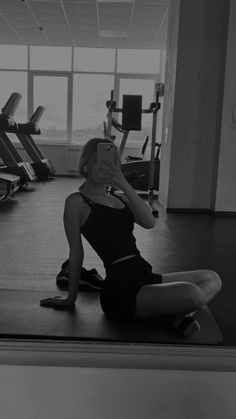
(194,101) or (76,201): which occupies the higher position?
(194,101)

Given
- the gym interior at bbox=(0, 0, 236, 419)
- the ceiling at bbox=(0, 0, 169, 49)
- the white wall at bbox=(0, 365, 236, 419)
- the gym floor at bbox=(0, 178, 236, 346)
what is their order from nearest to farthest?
the white wall at bbox=(0, 365, 236, 419)
the gym interior at bbox=(0, 0, 236, 419)
the gym floor at bbox=(0, 178, 236, 346)
the ceiling at bbox=(0, 0, 169, 49)

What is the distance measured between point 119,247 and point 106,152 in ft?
1.49

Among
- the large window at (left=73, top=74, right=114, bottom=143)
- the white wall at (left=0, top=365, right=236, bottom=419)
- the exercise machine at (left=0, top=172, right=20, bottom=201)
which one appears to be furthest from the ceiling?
the white wall at (left=0, top=365, right=236, bottom=419)

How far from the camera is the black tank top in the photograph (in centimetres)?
216

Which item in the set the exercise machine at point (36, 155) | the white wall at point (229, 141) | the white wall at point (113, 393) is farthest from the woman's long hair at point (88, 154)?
the exercise machine at point (36, 155)

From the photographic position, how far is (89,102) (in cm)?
1117

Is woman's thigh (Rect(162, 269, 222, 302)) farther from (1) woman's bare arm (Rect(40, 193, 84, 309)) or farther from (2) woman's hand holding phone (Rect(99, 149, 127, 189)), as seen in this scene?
(2) woman's hand holding phone (Rect(99, 149, 127, 189))

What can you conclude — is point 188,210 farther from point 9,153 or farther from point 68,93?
point 68,93

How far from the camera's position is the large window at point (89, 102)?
36.0ft

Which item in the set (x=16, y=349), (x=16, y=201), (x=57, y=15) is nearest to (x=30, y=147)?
(x=57, y=15)

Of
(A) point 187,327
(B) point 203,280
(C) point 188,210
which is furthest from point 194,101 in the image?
(A) point 187,327

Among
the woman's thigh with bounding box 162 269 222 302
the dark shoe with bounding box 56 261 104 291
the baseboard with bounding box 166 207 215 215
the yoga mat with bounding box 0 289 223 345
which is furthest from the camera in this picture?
the baseboard with bounding box 166 207 215 215

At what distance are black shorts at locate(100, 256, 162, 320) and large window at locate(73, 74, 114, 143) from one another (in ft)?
30.4

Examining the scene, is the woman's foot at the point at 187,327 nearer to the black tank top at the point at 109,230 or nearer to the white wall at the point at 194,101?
the black tank top at the point at 109,230
